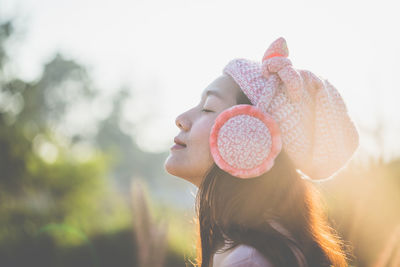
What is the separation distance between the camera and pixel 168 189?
61656 mm

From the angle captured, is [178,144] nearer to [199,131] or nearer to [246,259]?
[199,131]

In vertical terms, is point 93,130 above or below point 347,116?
below

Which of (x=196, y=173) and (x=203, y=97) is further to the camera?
(x=203, y=97)

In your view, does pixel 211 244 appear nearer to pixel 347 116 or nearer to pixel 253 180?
pixel 253 180

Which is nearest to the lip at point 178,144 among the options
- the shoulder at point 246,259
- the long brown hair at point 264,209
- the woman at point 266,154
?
the woman at point 266,154

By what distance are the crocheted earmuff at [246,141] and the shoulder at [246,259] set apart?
0.38 m

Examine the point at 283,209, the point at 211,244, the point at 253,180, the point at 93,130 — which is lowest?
the point at 93,130

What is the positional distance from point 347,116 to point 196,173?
894 millimetres

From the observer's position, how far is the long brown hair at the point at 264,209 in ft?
5.78

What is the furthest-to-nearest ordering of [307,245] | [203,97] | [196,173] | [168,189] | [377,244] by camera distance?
[168,189], [377,244], [203,97], [196,173], [307,245]

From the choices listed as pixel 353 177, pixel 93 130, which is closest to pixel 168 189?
pixel 93 130

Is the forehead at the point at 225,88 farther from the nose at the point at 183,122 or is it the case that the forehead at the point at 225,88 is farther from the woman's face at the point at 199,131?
the nose at the point at 183,122

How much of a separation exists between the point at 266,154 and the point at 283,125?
20 centimetres

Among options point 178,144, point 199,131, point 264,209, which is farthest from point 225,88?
point 264,209
